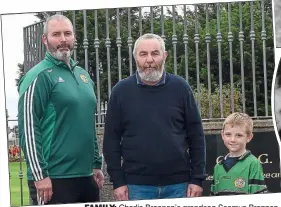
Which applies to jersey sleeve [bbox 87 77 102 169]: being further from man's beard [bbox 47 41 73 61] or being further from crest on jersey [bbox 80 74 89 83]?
man's beard [bbox 47 41 73 61]

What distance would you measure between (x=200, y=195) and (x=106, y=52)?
4.68 feet

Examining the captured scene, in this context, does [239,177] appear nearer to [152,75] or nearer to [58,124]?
[152,75]

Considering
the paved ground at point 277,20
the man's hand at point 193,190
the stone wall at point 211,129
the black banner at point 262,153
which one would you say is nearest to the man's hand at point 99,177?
the stone wall at point 211,129

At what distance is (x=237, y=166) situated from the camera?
461cm

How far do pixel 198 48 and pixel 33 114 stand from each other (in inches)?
59.2

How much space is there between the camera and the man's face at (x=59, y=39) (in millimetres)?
4422

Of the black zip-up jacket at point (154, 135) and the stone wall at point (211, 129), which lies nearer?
the black zip-up jacket at point (154, 135)

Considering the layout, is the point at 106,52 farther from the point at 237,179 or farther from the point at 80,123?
the point at 237,179

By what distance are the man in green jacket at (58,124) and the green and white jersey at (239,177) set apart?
102 centimetres

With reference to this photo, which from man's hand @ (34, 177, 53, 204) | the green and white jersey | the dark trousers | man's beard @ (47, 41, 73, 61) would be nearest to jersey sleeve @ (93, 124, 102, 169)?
the dark trousers

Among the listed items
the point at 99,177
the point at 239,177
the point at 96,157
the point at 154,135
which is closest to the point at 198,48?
the point at 154,135

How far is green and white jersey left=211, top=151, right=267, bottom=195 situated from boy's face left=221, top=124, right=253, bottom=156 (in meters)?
0.06

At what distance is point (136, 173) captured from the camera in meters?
4.41

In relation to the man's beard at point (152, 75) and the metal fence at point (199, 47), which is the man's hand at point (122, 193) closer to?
the metal fence at point (199, 47)
